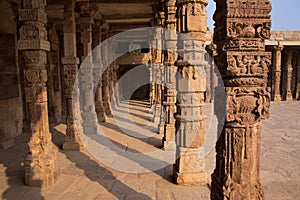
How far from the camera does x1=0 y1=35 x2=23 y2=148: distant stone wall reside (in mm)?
7949

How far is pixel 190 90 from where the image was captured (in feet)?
14.0

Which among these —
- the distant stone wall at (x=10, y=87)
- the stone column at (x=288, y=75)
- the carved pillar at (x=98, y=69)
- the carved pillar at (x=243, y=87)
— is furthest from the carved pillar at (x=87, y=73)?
the stone column at (x=288, y=75)

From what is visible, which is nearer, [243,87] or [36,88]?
[243,87]

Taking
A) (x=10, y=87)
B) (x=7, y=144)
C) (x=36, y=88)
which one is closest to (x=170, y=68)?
(x=36, y=88)

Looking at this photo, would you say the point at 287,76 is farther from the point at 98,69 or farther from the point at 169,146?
the point at 169,146

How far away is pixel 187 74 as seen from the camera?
4.22 meters

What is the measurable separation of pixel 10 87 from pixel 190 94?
22.0 feet

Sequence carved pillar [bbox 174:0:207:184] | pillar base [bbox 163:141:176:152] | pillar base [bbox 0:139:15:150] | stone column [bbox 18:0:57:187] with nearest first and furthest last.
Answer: carved pillar [bbox 174:0:207:184] < stone column [bbox 18:0:57:187] < pillar base [bbox 163:141:176:152] < pillar base [bbox 0:139:15:150]

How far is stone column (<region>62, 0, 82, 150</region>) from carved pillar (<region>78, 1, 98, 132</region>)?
120cm

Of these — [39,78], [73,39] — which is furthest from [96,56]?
[39,78]

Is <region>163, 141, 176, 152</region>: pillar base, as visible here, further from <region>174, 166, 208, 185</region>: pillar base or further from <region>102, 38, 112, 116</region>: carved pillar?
<region>102, 38, 112, 116</region>: carved pillar

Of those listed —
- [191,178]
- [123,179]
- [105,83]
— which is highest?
[105,83]

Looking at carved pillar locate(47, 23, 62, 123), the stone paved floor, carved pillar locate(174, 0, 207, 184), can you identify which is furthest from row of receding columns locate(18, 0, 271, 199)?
carved pillar locate(47, 23, 62, 123)

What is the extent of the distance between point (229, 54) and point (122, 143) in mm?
5670
